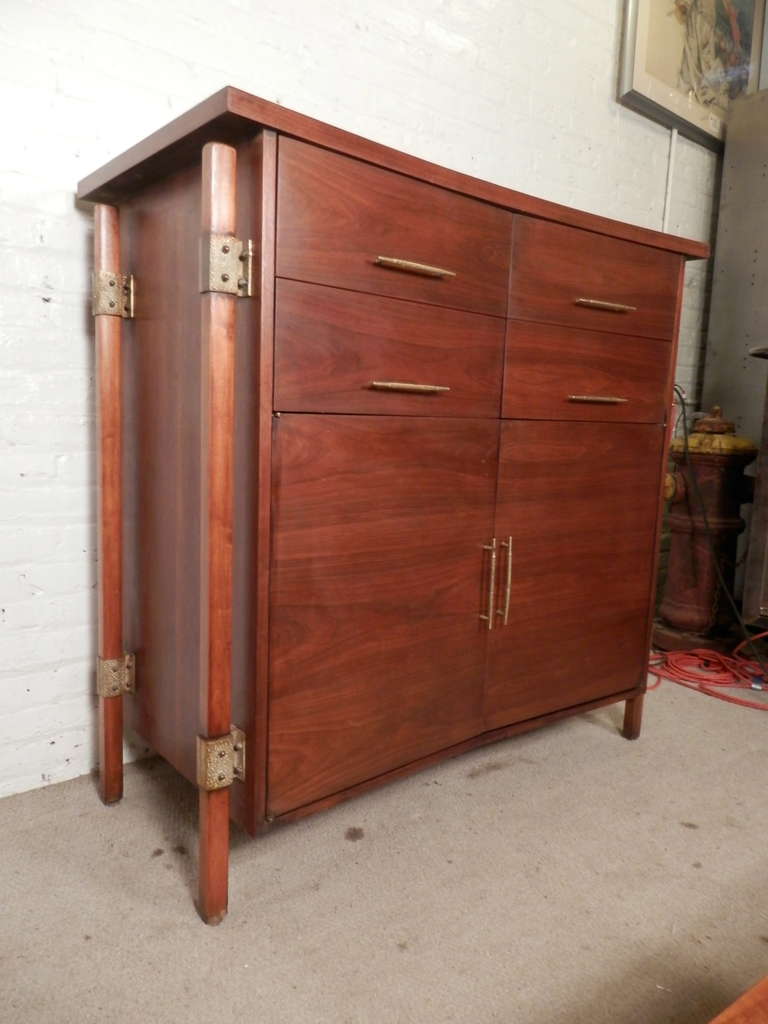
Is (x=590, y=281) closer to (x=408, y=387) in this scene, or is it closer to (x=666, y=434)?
(x=666, y=434)

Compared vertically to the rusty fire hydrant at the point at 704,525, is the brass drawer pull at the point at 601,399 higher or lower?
higher

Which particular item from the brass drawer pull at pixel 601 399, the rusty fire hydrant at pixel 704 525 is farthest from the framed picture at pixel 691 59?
the brass drawer pull at pixel 601 399

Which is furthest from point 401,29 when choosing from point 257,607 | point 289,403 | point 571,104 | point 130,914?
point 130,914

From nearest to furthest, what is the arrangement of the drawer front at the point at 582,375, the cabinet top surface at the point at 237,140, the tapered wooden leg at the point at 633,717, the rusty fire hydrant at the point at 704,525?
the cabinet top surface at the point at 237,140 → the drawer front at the point at 582,375 → the tapered wooden leg at the point at 633,717 → the rusty fire hydrant at the point at 704,525

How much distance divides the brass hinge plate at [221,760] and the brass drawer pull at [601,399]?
0.93 m

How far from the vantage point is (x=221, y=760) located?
1.13 meters

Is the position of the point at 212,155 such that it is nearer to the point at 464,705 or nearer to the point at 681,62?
the point at 464,705

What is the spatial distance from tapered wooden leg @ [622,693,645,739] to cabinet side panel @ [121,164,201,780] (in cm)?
113

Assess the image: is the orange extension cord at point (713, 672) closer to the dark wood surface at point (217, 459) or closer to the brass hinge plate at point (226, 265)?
the dark wood surface at point (217, 459)

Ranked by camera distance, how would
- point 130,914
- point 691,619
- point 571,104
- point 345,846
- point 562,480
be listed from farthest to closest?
point 691,619
point 571,104
point 562,480
point 345,846
point 130,914

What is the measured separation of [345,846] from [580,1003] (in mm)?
486

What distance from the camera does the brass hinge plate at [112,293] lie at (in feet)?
4.36

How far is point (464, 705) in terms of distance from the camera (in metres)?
1.46

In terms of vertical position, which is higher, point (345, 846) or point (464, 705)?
point (464, 705)
